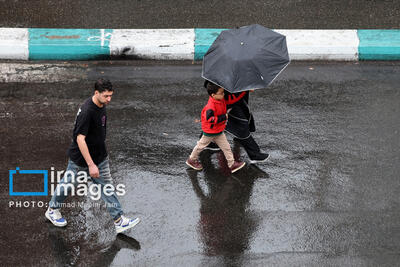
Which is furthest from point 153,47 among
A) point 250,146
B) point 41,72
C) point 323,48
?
point 250,146

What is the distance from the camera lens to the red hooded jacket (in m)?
6.38

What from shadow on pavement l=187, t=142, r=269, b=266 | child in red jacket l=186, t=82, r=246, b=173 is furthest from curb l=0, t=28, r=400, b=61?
child in red jacket l=186, t=82, r=246, b=173

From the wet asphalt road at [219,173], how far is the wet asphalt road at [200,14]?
1.19 metres

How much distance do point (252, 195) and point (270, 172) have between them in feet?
1.68

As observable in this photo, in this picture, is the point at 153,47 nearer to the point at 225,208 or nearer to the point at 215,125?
the point at 215,125

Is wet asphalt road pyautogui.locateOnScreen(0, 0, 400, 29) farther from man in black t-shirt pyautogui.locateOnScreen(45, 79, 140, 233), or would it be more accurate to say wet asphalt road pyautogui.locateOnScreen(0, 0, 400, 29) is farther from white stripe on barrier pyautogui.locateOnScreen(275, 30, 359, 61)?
man in black t-shirt pyautogui.locateOnScreen(45, 79, 140, 233)

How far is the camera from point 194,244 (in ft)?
19.0

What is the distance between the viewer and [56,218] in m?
5.94

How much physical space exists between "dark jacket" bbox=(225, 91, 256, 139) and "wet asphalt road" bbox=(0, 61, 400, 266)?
18.7 inches

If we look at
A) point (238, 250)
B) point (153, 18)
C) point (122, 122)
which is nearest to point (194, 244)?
point (238, 250)

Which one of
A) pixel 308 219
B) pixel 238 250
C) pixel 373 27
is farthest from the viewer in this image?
pixel 373 27

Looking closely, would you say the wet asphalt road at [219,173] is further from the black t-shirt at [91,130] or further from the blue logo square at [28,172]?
the black t-shirt at [91,130]

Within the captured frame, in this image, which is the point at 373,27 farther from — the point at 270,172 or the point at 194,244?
the point at 194,244

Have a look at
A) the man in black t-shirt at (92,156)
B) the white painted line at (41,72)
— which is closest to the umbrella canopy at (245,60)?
the man in black t-shirt at (92,156)
